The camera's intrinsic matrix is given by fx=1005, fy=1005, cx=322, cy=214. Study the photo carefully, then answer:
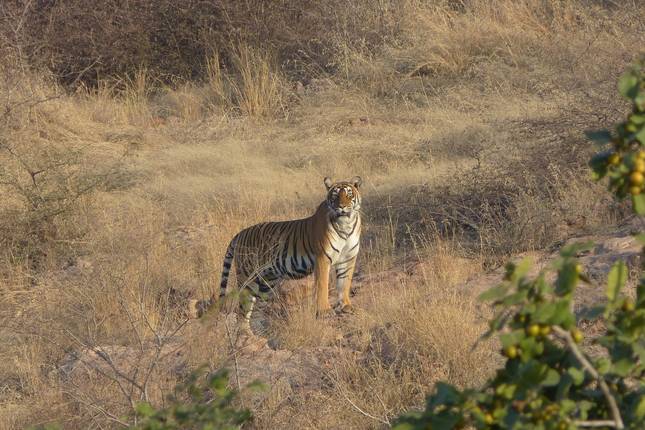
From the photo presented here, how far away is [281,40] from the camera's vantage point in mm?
15578

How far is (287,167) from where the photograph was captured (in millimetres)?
11609

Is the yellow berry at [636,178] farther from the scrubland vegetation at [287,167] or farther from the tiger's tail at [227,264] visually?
the tiger's tail at [227,264]

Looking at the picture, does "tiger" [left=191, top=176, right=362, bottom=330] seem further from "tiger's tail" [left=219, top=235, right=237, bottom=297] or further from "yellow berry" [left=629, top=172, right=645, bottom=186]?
"yellow berry" [left=629, top=172, right=645, bottom=186]

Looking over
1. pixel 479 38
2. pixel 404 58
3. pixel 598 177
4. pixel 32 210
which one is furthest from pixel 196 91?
pixel 598 177

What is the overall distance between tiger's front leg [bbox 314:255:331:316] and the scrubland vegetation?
0.87 ft

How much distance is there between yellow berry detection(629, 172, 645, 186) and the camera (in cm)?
221

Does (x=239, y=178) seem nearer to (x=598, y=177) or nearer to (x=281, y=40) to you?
(x=281, y=40)

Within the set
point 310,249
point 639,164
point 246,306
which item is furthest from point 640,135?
point 310,249

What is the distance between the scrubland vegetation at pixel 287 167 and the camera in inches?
226

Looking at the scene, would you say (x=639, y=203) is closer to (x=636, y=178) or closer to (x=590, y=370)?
(x=636, y=178)

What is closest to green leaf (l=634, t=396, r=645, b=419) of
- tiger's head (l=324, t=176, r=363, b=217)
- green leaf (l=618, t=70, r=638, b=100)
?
green leaf (l=618, t=70, r=638, b=100)

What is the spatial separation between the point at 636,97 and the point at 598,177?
0.74ft

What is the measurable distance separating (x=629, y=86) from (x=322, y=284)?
17.5 feet

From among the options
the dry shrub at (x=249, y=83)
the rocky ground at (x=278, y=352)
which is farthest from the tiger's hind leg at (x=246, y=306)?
the dry shrub at (x=249, y=83)
